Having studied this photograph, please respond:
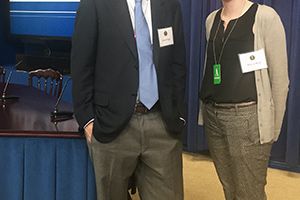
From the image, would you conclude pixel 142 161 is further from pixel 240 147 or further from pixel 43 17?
pixel 43 17

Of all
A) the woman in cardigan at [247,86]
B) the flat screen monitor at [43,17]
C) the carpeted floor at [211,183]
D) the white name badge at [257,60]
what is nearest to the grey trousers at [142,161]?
the woman in cardigan at [247,86]

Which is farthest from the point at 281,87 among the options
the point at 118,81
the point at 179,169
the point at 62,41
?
the point at 62,41

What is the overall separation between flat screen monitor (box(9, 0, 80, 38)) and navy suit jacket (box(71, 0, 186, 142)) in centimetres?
336

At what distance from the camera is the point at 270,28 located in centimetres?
170

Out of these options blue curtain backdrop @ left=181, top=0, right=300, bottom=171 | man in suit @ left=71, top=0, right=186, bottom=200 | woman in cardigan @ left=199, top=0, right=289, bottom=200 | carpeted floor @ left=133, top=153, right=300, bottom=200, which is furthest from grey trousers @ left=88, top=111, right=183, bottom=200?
blue curtain backdrop @ left=181, top=0, right=300, bottom=171

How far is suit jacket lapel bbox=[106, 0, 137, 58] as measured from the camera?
1586 mm

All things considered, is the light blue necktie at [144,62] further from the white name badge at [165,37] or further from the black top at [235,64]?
the black top at [235,64]

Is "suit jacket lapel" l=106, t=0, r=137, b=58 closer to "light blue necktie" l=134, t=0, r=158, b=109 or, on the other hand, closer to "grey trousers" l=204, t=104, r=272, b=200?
"light blue necktie" l=134, t=0, r=158, b=109

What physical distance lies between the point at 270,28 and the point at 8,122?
125 cm

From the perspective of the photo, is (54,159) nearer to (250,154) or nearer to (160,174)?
(160,174)

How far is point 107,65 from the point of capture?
5.27 feet

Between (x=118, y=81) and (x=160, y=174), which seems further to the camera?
(x=160, y=174)

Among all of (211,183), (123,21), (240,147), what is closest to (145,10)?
(123,21)

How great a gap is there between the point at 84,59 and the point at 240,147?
730 mm
